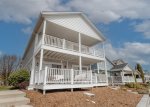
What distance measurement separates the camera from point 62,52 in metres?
14.4

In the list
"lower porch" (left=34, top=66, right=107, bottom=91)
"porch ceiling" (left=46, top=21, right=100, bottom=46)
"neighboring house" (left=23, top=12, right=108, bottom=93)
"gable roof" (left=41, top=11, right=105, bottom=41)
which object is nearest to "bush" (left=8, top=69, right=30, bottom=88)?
"neighboring house" (left=23, top=12, right=108, bottom=93)

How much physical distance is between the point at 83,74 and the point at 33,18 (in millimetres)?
7851

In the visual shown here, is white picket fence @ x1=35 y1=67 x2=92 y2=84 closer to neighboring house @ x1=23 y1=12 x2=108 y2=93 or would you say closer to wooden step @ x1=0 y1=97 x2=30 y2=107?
neighboring house @ x1=23 y1=12 x2=108 y2=93

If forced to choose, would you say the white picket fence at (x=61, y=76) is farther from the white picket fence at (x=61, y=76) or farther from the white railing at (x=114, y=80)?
the white railing at (x=114, y=80)

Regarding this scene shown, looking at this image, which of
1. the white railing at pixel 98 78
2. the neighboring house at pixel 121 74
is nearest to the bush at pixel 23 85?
the white railing at pixel 98 78

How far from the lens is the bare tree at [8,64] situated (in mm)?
33656

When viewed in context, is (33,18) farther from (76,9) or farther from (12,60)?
(12,60)

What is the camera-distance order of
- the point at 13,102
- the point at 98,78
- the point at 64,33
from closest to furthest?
1. the point at 13,102
2. the point at 64,33
3. the point at 98,78

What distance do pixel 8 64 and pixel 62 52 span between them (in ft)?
88.9

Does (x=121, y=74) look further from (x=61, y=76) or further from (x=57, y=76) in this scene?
(x=57, y=76)

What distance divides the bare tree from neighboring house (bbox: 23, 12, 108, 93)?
15.7 metres

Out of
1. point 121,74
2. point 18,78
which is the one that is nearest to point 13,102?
point 18,78

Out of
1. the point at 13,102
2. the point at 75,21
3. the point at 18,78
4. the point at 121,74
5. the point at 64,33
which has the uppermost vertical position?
the point at 75,21

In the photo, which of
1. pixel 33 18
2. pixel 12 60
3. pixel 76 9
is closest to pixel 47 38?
pixel 33 18
